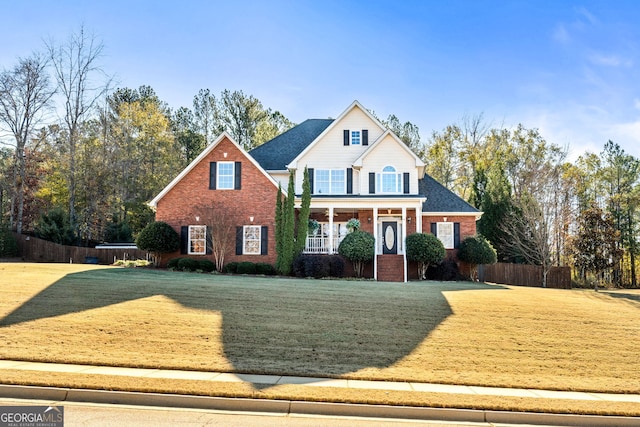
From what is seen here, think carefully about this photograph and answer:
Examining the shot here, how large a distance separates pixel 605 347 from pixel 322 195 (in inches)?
681

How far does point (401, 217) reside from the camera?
27.3 meters

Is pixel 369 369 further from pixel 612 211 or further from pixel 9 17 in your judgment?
pixel 612 211

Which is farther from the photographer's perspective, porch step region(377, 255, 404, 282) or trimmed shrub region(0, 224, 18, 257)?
trimmed shrub region(0, 224, 18, 257)

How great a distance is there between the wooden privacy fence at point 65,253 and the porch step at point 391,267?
14.6 m

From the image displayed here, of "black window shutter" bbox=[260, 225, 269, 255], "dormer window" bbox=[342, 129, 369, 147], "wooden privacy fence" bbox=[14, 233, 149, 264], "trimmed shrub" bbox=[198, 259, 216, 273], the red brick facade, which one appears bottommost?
"trimmed shrub" bbox=[198, 259, 216, 273]

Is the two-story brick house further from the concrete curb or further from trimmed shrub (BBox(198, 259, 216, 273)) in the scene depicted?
the concrete curb

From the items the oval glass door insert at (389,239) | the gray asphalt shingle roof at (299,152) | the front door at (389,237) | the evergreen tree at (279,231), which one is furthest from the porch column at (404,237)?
the evergreen tree at (279,231)

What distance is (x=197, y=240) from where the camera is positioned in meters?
24.0

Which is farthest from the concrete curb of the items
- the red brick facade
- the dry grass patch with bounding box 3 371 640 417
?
the red brick facade

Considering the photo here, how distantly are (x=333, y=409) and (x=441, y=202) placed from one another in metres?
22.3

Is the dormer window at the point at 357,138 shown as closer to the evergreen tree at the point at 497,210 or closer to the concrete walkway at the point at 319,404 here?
the evergreen tree at the point at 497,210

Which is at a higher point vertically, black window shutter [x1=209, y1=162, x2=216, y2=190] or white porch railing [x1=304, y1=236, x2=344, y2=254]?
black window shutter [x1=209, y1=162, x2=216, y2=190]

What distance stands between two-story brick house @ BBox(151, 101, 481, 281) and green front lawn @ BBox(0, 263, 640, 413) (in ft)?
25.6

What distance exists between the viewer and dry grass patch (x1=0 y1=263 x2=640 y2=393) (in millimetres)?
8867
